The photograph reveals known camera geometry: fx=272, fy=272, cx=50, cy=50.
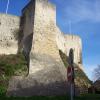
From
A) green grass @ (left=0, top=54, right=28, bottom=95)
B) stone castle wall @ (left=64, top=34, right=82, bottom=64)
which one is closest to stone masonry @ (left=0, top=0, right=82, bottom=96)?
green grass @ (left=0, top=54, right=28, bottom=95)

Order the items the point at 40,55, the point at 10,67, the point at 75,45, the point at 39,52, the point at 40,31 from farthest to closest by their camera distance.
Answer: the point at 75,45 < the point at 40,31 < the point at 39,52 < the point at 40,55 < the point at 10,67

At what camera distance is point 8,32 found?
2542 cm

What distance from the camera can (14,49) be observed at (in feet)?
82.0

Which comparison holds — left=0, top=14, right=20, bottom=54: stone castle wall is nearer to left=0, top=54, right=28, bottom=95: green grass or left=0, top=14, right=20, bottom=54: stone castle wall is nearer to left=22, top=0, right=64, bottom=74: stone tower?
left=22, top=0, right=64, bottom=74: stone tower

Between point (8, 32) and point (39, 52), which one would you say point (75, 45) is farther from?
point (39, 52)

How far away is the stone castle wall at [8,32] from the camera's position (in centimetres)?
2479

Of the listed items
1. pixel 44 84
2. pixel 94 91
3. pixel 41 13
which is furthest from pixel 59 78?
pixel 41 13

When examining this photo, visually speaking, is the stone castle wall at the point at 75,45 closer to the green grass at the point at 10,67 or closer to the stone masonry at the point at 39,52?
the stone masonry at the point at 39,52

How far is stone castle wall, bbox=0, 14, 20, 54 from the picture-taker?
81.3 ft

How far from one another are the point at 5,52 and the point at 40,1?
5612 mm

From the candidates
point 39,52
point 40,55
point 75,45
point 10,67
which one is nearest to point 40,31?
point 39,52

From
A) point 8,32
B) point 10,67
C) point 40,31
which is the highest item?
point 8,32

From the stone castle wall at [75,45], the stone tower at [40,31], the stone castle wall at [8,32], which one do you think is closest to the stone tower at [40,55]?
the stone tower at [40,31]

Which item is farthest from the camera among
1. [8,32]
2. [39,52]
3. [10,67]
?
[8,32]
